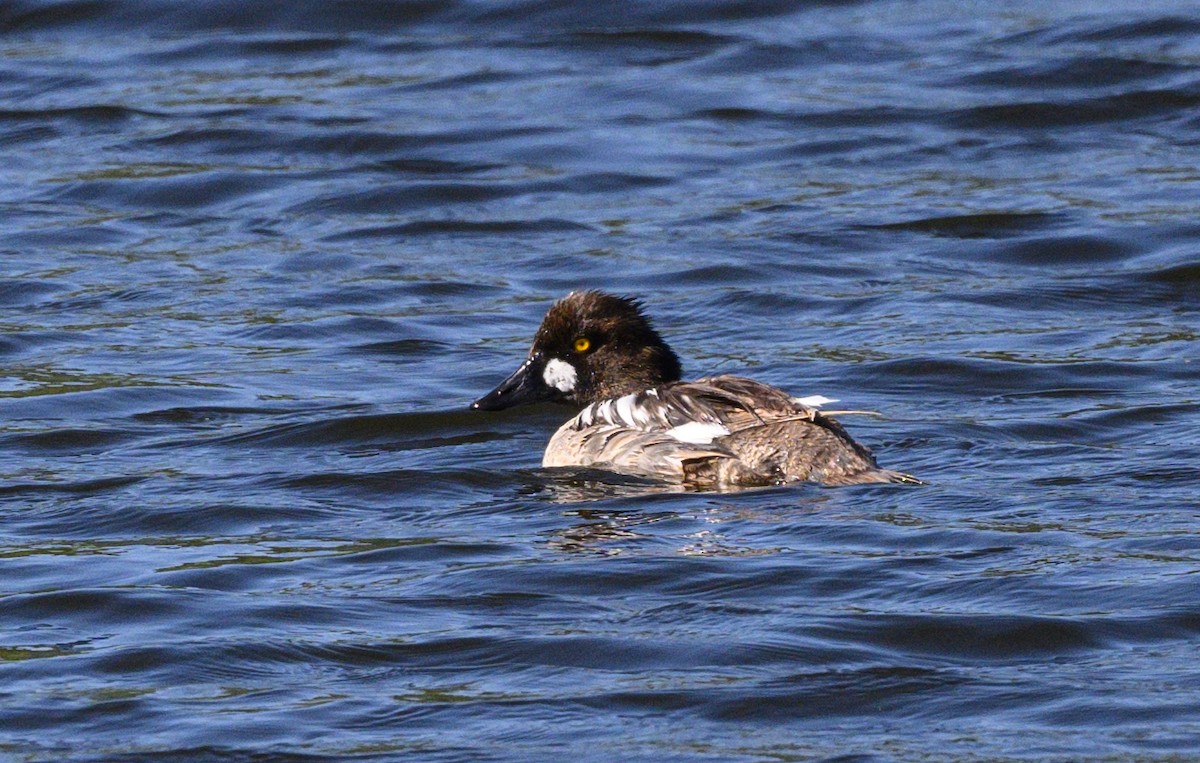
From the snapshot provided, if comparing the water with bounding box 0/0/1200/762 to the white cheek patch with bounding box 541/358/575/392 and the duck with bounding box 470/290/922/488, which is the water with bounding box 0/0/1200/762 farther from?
the white cheek patch with bounding box 541/358/575/392

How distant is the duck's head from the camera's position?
9.93 metres

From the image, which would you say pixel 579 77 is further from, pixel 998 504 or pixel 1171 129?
pixel 998 504

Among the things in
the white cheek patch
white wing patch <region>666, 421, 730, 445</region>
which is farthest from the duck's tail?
the white cheek patch

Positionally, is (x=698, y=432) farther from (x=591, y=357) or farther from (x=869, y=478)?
(x=591, y=357)

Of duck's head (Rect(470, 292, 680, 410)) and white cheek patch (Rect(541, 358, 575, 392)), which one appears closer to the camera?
duck's head (Rect(470, 292, 680, 410))

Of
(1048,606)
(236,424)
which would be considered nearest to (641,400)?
(236,424)

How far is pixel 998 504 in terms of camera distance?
8438 millimetres

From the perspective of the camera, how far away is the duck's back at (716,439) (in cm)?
863

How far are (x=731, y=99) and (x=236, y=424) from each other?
26.6 ft

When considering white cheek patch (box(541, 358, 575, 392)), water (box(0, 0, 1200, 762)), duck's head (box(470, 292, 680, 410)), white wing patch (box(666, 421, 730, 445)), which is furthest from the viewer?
white cheek patch (box(541, 358, 575, 392))

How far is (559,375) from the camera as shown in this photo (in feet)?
33.2

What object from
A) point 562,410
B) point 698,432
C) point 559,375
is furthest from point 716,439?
point 562,410

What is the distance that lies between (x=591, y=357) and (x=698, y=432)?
3.73 feet

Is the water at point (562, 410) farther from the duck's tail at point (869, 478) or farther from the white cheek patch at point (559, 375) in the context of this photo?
the white cheek patch at point (559, 375)
